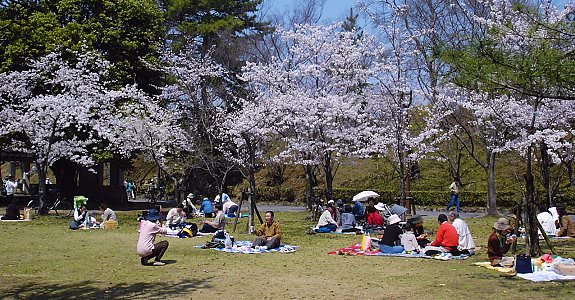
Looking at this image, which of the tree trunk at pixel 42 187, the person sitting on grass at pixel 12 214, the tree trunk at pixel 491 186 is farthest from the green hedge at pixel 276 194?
the person sitting on grass at pixel 12 214

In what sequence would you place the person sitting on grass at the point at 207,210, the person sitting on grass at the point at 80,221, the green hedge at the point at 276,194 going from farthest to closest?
the green hedge at the point at 276,194 → the person sitting on grass at the point at 207,210 → the person sitting on grass at the point at 80,221

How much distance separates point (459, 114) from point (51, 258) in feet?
58.8

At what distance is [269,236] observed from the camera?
549 inches

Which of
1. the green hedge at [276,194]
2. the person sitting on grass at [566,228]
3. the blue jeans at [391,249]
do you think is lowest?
the blue jeans at [391,249]

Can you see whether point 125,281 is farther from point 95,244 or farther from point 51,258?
point 95,244

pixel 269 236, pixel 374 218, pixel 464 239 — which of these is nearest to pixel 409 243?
pixel 464 239

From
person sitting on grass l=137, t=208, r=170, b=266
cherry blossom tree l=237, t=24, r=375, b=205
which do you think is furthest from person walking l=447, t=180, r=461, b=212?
person sitting on grass l=137, t=208, r=170, b=266

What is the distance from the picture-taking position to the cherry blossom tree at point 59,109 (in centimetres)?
2266

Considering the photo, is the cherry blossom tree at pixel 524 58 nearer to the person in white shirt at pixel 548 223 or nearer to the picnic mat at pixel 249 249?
the picnic mat at pixel 249 249

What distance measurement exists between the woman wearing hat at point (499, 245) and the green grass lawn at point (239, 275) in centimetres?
46

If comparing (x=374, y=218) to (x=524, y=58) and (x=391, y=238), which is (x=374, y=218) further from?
(x=524, y=58)

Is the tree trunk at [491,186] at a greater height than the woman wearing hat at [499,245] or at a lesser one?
greater

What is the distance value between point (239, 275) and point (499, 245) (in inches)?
186

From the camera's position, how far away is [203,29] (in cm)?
3397
